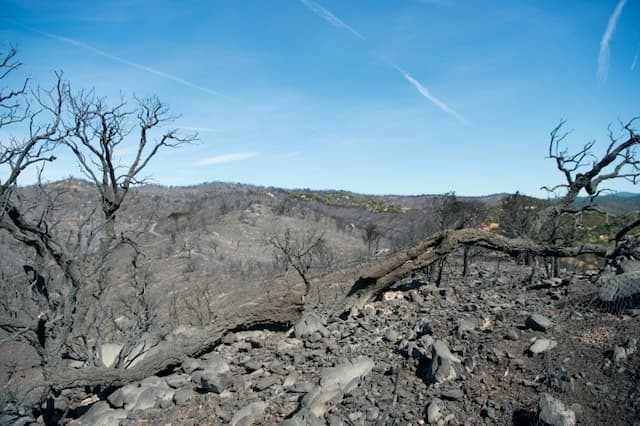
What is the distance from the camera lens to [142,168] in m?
7.23

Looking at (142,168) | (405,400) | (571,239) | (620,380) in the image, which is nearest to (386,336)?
(405,400)

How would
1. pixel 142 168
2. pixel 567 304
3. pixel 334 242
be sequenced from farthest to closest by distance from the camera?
1. pixel 334 242
2. pixel 142 168
3. pixel 567 304

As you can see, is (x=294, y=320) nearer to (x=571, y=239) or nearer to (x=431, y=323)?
(x=431, y=323)

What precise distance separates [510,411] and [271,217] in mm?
32368

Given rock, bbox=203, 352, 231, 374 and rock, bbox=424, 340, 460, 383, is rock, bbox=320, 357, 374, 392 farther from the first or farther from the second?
rock, bbox=203, 352, 231, 374

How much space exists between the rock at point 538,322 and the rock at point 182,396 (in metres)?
4.26

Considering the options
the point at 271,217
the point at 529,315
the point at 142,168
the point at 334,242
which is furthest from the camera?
the point at 271,217

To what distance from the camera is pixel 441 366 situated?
412 centimetres

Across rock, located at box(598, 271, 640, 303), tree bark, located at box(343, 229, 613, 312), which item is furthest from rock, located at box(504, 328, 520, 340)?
tree bark, located at box(343, 229, 613, 312)

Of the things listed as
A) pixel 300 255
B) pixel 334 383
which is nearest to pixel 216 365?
pixel 334 383

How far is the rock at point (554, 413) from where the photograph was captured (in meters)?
3.19

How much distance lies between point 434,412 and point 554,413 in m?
0.99

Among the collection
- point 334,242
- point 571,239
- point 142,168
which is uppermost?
point 142,168

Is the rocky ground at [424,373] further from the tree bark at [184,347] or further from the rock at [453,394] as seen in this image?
the tree bark at [184,347]
